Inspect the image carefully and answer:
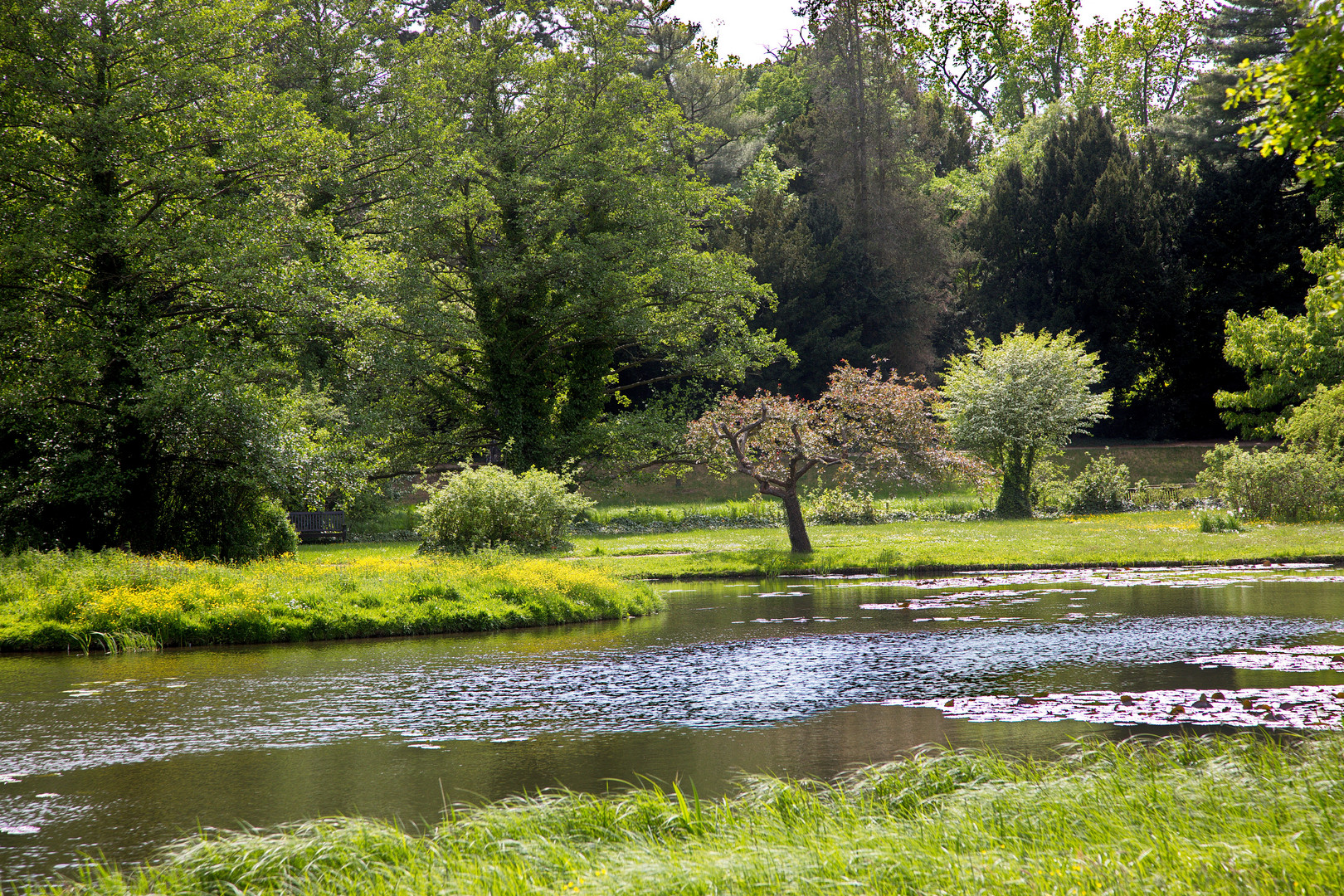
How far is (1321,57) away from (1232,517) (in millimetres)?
21452

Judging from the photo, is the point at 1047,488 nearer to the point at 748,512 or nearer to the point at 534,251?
the point at 748,512

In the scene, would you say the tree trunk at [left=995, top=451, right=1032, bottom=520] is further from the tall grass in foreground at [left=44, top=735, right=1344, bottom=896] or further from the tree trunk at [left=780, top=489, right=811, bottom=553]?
the tall grass in foreground at [left=44, top=735, right=1344, bottom=896]

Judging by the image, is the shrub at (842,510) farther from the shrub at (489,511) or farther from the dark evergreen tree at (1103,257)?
the dark evergreen tree at (1103,257)

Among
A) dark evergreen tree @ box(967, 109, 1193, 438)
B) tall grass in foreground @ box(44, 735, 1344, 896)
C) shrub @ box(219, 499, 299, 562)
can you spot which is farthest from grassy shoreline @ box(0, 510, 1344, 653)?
dark evergreen tree @ box(967, 109, 1193, 438)

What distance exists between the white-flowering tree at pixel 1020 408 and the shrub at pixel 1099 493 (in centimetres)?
134

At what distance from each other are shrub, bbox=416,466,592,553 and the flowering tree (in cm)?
452

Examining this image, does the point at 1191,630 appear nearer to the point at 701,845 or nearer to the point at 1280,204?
the point at 701,845

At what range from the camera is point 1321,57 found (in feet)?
20.1

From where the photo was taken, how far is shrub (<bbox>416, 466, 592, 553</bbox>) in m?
21.1

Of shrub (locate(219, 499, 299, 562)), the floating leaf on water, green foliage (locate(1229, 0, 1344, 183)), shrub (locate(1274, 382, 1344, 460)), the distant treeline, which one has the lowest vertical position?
the floating leaf on water

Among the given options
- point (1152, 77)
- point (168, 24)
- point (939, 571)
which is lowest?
point (939, 571)

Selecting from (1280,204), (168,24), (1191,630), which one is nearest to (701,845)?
(1191,630)

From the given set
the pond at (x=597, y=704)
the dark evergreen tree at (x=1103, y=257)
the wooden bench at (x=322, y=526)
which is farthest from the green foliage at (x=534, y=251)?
the pond at (x=597, y=704)

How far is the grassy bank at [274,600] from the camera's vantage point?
13.9 m
